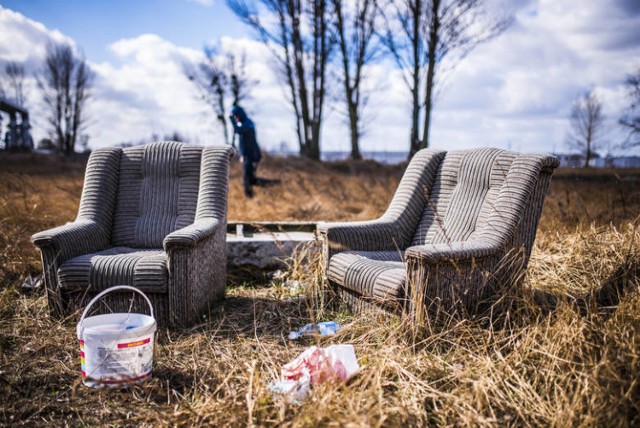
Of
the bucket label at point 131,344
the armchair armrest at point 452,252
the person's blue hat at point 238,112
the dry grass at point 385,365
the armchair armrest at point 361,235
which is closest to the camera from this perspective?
the dry grass at point 385,365

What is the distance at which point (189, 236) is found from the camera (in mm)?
3137

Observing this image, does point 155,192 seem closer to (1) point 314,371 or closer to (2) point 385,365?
(1) point 314,371

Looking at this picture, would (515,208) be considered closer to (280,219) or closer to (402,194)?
(402,194)

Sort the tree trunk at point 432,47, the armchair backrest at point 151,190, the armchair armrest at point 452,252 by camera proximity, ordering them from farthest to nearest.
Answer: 1. the tree trunk at point 432,47
2. the armchair backrest at point 151,190
3. the armchair armrest at point 452,252

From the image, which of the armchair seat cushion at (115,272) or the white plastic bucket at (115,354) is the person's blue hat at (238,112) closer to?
the armchair seat cushion at (115,272)

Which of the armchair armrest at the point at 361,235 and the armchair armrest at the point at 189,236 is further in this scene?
the armchair armrest at the point at 361,235

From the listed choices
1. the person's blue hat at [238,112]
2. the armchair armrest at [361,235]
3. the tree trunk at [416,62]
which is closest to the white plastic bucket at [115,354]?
the armchair armrest at [361,235]

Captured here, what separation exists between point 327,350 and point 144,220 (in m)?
2.24

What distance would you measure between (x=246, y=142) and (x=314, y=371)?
632cm

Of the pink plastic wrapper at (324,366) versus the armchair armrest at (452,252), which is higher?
the armchair armrest at (452,252)

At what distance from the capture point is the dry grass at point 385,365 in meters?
2.03

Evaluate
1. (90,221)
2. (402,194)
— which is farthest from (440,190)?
(90,221)

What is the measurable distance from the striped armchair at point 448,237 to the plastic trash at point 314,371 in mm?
559

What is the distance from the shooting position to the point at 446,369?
2432 millimetres
